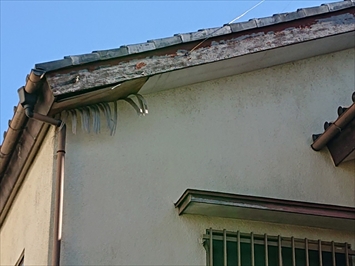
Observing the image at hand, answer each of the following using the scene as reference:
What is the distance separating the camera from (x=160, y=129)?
24.8 ft

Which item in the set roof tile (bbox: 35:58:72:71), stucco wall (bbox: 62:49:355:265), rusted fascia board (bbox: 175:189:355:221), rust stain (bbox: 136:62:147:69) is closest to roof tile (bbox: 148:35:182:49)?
rust stain (bbox: 136:62:147:69)

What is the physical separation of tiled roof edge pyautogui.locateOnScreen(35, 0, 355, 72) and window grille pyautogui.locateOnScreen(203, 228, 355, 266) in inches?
70.1

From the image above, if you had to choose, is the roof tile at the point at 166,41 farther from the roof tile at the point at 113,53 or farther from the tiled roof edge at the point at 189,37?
the roof tile at the point at 113,53

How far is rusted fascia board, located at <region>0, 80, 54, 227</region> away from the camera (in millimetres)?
7004

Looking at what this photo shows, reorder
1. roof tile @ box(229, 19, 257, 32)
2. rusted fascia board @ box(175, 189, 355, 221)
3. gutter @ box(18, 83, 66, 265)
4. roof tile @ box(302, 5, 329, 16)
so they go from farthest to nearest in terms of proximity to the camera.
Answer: roof tile @ box(302, 5, 329, 16)
roof tile @ box(229, 19, 257, 32)
rusted fascia board @ box(175, 189, 355, 221)
gutter @ box(18, 83, 66, 265)

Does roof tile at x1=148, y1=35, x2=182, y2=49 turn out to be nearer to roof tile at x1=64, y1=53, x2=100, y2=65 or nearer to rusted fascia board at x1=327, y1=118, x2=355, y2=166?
roof tile at x1=64, y1=53, x2=100, y2=65

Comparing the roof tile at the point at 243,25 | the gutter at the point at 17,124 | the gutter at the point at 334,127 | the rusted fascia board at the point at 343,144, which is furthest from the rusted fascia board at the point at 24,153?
the rusted fascia board at the point at 343,144

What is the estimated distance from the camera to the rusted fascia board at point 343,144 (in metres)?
7.72

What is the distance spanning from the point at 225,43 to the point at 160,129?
1.07 m

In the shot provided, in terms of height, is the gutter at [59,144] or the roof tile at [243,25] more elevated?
the roof tile at [243,25]

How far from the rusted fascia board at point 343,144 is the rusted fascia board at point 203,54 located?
3.50 feet

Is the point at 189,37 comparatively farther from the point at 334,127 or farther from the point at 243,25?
the point at 334,127

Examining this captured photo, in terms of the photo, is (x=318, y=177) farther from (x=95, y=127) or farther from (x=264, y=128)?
(x=95, y=127)

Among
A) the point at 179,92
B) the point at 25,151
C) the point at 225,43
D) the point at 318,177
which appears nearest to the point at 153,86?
the point at 179,92
